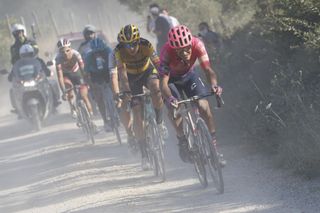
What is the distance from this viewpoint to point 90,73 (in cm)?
1385

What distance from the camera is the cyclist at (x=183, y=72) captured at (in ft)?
28.0

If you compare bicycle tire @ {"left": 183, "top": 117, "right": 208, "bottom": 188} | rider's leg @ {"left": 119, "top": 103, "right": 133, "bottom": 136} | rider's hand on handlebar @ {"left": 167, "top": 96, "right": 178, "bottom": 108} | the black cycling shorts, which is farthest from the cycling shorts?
the black cycling shorts

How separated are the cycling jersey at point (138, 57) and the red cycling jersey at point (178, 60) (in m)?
1.17

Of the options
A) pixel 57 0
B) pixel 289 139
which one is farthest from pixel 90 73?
pixel 57 0

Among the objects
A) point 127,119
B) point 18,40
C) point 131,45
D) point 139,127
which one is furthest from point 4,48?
point 131,45

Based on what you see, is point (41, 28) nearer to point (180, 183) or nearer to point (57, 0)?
point (57, 0)

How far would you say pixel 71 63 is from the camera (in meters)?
15.1

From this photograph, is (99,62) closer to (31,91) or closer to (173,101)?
(31,91)

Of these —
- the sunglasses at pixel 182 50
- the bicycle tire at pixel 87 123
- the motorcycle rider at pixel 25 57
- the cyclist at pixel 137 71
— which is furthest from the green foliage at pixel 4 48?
the sunglasses at pixel 182 50

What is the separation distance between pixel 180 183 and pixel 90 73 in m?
4.74

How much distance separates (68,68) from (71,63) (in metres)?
0.12

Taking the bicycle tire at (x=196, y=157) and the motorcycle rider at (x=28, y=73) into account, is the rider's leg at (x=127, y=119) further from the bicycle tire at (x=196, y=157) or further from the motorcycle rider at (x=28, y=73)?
the motorcycle rider at (x=28, y=73)

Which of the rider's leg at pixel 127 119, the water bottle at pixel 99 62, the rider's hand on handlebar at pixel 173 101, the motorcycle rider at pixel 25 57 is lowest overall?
the rider's leg at pixel 127 119

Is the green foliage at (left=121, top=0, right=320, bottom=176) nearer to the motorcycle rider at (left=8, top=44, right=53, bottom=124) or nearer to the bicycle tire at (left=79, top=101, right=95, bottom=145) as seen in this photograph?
the bicycle tire at (left=79, top=101, right=95, bottom=145)
